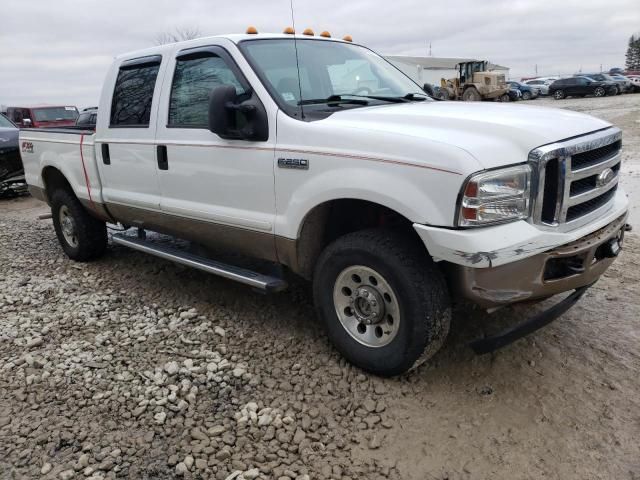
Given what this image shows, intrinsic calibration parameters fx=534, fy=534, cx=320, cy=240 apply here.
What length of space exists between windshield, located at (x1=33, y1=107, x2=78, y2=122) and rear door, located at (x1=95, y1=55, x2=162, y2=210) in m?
15.7

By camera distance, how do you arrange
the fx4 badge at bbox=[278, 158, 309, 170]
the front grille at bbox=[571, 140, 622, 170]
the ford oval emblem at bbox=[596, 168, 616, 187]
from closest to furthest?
1. the front grille at bbox=[571, 140, 622, 170]
2. the ford oval emblem at bbox=[596, 168, 616, 187]
3. the fx4 badge at bbox=[278, 158, 309, 170]

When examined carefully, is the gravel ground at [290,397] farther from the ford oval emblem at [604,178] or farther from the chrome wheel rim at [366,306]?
the ford oval emblem at [604,178]

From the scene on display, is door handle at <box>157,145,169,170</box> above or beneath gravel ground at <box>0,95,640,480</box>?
above

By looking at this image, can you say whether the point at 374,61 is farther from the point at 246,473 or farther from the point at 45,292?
the point at 45,292

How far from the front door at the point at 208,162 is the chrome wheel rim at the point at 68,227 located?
199 centimetres

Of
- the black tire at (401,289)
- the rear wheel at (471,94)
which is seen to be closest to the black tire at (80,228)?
the black tire at (401,289)

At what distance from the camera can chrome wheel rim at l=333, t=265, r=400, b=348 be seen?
3.02 meters

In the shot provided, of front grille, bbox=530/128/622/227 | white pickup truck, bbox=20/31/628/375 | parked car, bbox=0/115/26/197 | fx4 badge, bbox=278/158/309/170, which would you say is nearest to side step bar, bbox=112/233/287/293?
white pickup truck, bbox=20/31/628/375

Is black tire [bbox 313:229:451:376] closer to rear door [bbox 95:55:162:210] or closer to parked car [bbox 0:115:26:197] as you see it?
rear door [bbox 95:55:162:210]

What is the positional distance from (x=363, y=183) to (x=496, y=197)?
692mm

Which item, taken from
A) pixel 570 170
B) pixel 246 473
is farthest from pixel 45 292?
pixel 570 170

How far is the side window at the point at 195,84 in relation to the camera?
375cm

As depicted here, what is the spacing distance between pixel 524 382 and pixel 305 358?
135 centimetres

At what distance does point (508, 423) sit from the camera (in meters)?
2.77
